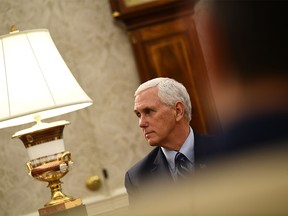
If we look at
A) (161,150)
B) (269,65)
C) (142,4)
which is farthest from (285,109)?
(142,4)

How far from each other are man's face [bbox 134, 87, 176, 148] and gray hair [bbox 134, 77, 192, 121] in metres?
0.02

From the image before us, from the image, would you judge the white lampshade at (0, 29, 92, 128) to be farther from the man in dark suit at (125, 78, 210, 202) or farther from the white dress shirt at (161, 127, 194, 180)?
the white dress shirt at (161, 127, 194, 180)

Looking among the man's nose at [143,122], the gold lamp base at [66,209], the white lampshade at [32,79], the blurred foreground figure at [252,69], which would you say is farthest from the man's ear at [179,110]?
the blurred foreground figure at [252,69]

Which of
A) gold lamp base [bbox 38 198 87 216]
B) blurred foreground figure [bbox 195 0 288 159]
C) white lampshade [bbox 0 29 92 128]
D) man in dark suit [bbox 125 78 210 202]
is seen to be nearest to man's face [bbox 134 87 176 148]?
man in dark suit [bbox 125 78 210 202]

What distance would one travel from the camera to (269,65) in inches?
6.7

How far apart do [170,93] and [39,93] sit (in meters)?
0.39

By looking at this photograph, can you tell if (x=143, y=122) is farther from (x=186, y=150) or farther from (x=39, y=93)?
(x=39, y=93)

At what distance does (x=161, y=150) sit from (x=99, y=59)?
208 centimetres

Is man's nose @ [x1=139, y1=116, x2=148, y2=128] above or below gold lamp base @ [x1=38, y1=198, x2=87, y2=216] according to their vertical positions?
above

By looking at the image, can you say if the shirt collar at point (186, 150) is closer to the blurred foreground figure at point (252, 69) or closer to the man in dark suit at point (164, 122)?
the man in dark suit at point (164, 122)

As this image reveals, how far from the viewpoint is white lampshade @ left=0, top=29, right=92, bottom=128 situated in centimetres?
170

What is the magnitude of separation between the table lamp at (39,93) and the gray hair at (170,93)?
21cm

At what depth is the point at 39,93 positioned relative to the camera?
5.63ft

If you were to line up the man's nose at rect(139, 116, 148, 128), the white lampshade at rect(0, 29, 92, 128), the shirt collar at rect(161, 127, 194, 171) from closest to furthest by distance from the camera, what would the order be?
the shirt collar at rect(161, 127, 194, 171)
the man's nose at rect(139, 116, 148, 128)
the white lampshade at rect(0, 29, 92, 128)
